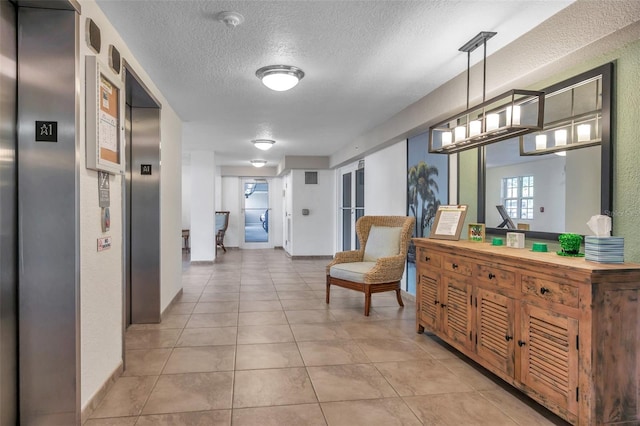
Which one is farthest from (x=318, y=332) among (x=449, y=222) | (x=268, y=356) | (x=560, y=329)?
(x=560, y=329)

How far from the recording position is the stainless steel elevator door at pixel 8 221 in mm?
1805

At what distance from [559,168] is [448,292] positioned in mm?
1175

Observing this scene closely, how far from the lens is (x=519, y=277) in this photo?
2.32 metres

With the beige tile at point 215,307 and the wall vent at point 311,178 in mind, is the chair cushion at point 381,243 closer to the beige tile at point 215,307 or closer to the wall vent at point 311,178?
the beige tile at point 215,307

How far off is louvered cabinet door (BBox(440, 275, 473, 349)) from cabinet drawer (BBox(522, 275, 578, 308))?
1.93ft

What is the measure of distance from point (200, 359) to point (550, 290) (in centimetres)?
240

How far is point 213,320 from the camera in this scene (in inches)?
158

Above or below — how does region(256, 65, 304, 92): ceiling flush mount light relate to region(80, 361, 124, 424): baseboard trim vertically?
above

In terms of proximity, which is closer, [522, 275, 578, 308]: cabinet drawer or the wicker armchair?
[522, 275, 578, 308]: cabinet drawer

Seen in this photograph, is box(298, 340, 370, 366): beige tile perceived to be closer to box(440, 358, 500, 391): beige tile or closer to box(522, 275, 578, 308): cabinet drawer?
box(440, 358, 500, 391): beige tile

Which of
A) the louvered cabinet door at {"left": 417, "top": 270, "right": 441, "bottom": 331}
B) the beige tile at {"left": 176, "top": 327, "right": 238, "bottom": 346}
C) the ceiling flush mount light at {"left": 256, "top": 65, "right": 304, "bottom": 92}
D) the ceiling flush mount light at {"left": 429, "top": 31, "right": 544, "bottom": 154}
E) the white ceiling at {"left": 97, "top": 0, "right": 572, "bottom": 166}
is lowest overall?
the beige tile at {"left": 176, "top": 327, "right": 238, "bottom": 346}

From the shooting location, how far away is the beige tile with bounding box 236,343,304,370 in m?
2.88

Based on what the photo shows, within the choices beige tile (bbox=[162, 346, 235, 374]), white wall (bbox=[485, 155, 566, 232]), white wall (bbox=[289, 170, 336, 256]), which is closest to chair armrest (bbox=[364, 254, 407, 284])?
white wall (bbox=[485, 155, 566, 232])

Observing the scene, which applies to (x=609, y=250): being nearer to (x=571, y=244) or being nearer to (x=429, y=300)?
(x=571, y=244)
